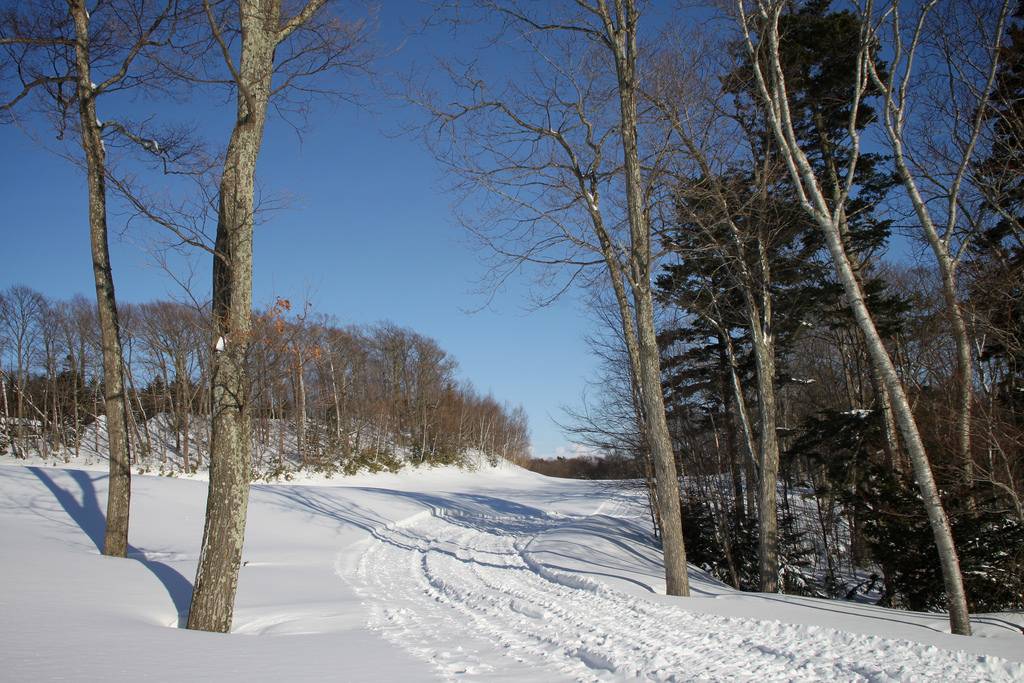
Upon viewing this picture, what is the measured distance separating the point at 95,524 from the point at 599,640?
1019 cm

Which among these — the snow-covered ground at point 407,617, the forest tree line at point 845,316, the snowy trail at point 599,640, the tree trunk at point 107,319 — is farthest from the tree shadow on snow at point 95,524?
the forest tree line at point 845,316

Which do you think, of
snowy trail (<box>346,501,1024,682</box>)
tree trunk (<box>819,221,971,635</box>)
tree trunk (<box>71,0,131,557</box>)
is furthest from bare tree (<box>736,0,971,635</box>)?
tree trunk (<box>71,0,131,557</box>)

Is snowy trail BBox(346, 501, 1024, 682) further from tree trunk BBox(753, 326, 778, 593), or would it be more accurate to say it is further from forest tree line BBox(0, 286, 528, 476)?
forest tree line BBox(0, 286, 528, 476)

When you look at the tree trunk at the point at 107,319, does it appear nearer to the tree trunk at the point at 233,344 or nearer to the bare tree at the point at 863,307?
the tree trunk at the point at 233,344

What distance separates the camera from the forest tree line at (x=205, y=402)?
1120 inches

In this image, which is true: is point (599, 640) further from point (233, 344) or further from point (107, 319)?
point (107, 319)

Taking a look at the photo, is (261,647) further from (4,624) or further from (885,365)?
(885,365)

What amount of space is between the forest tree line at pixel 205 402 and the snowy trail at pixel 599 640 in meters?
14.1

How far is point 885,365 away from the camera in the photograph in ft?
22.7

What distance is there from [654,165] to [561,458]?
7529cm

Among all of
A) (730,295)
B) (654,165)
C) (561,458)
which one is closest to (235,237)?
(654,165)

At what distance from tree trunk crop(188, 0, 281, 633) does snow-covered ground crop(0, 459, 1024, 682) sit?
61 cm

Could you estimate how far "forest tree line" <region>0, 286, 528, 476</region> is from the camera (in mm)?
28438

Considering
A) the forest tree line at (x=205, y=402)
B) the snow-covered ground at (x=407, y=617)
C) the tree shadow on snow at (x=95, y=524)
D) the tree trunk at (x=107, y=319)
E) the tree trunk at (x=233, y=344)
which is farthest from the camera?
the forest tree line at (x=205, y=402)
